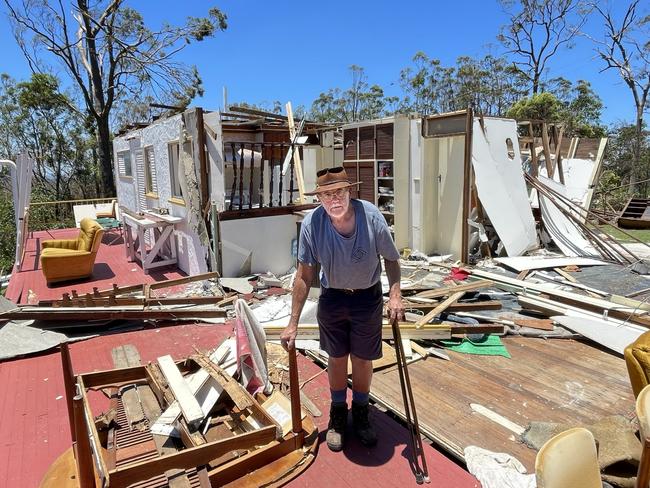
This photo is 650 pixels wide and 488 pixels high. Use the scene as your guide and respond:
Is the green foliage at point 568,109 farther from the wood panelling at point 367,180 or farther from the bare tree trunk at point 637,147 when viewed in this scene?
the wood panelling at point 367,180

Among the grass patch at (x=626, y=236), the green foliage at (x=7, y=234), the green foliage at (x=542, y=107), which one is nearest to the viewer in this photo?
the grass patch at (x=626, y=236)

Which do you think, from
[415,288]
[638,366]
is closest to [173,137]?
[415,288]

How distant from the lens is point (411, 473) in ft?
8.33

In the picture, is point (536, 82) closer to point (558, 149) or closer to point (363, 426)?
point (558, 149)

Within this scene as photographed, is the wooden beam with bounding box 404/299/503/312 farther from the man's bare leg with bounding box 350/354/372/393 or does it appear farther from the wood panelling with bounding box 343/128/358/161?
the wood panelling with bounding box 343/128/358/161

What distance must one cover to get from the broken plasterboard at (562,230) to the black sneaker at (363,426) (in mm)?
7409

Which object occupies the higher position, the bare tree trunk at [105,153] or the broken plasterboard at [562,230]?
the bare tree trunk at [105,153]

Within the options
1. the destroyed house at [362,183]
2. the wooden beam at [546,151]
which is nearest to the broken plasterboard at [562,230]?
the destroyed house at [362,183]

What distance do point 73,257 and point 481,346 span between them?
7253 millimetres

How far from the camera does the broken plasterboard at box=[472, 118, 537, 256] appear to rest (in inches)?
314

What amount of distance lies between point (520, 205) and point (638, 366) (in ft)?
21.8

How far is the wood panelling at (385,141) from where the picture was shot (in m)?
8.61

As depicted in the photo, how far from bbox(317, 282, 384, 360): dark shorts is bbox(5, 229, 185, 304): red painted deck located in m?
6.13

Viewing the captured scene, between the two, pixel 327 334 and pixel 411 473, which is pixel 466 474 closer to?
pixel 411 473
